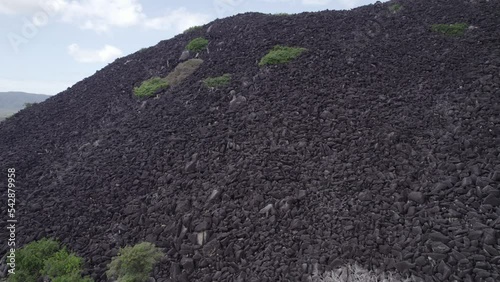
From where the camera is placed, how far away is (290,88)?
653 inches

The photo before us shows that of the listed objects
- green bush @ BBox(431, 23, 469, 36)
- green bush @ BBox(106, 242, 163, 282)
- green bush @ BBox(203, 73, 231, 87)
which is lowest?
green bush @ BBox(106, 242, 163, 282)

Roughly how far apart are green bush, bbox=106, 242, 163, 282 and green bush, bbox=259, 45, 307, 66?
40.6ft

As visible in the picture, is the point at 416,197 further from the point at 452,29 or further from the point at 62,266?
the point at 452,29

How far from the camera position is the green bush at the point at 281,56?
62.1 feet

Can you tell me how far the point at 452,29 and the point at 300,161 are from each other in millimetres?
13261

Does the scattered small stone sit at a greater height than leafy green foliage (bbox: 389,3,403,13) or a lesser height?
lesser

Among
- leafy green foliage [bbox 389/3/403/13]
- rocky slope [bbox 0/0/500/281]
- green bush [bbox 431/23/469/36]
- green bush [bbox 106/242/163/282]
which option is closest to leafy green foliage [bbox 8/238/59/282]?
rocky slope [bbox 0/0/500/281]

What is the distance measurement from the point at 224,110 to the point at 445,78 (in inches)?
399

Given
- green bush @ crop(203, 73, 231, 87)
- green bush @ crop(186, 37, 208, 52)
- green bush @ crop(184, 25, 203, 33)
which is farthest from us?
green bush @ crop(184, 25, 203, 33)

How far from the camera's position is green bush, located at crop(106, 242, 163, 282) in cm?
966

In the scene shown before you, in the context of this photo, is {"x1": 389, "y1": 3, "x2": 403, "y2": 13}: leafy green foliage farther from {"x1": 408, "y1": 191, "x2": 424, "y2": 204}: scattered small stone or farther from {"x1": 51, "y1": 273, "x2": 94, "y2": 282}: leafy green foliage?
{"x1": 51, "y1": 273, "x2": 94, "y2": 282}: leafy green foliage

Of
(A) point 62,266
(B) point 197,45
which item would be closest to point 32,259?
(A) point 62,266

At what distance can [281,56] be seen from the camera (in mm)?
19141

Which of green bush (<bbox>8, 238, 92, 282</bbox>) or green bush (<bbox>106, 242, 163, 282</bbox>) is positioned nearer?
green bush (<bbox>106, 242, 163, 282</bbox>)
